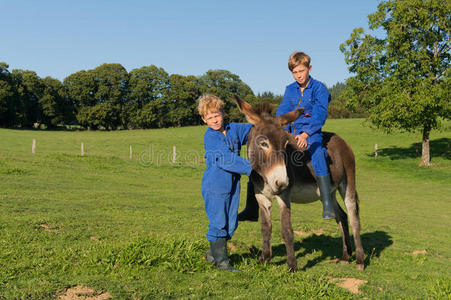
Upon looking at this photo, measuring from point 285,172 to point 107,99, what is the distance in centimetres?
7526

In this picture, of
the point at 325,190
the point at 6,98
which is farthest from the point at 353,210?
the point at 6,98

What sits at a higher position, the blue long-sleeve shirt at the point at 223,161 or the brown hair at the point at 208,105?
the brown hair at the point at 208,105

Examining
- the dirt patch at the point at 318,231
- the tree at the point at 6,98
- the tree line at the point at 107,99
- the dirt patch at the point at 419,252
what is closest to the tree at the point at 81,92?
the tree line at the point at 107,99

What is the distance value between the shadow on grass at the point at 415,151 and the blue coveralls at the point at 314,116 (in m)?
30.6

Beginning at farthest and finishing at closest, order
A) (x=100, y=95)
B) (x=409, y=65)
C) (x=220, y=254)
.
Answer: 1. (x=100, y=95)
2. (x=409, y=65)
3. (x=220, y=254)

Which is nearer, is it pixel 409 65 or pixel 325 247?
pixel 325 247

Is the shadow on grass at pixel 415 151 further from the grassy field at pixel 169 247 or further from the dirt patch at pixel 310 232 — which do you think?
the dirt patch at pixel 310 232

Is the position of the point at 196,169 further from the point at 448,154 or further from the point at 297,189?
the point at 448,154

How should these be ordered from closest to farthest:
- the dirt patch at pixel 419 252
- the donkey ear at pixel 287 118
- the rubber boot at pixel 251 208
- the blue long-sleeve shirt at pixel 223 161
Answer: the blue long-sleeve shirt at pixel 223 161
the donkey ear at pixel 287 118
the rubber boot at pixel 251 208
the dirt patch at pixel 419 252

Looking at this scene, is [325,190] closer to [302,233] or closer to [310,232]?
[302,233]

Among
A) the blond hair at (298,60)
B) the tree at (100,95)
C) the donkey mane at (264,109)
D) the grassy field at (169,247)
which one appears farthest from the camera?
the tree at (100,95)

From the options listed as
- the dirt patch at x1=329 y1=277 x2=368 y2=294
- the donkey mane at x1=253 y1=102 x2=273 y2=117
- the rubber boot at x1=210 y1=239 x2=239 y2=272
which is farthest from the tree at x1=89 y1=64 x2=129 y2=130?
the dirt patch at x1=329 y1=277 x2=368 y2=294

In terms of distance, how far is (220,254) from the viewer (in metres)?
4.70

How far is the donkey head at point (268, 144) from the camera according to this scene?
425cm
